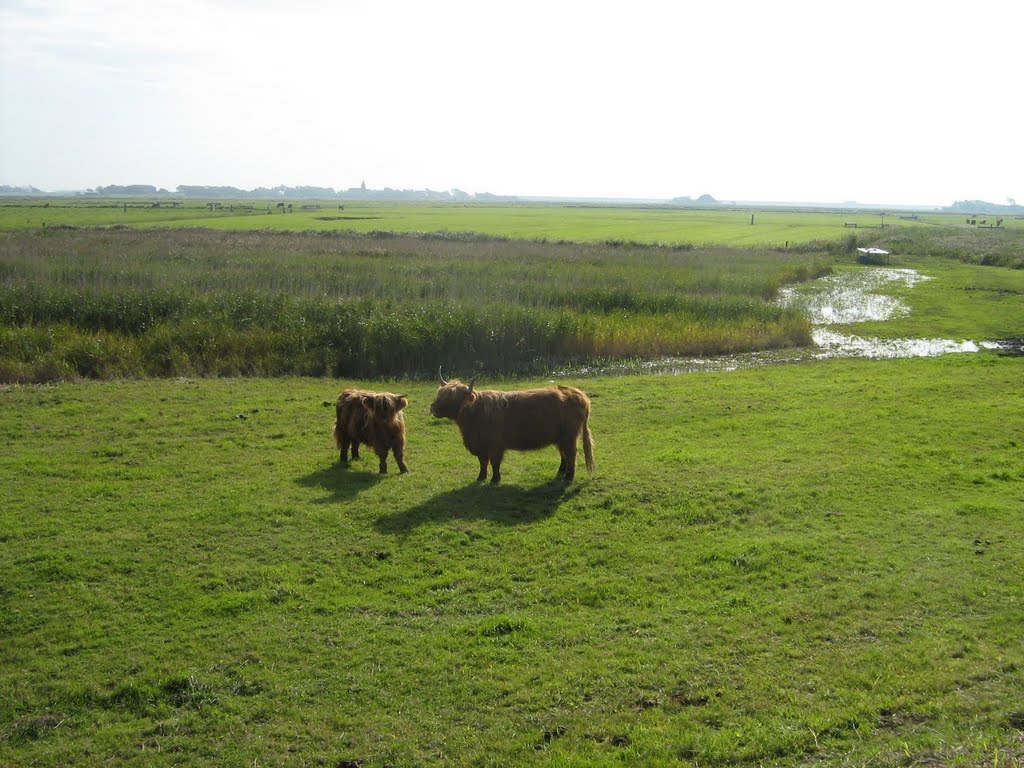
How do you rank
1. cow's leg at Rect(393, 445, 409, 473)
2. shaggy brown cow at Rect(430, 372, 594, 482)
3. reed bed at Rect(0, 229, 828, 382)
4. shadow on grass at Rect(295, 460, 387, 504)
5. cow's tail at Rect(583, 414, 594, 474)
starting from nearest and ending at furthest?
1. shadow on grass at Rect(295, 460, 387, 504)
2. shaggy brown cow at Rect(430, 372, 594, 482)
3. cow's tail at Rect(583, 414, 594, 474)
4. cow's leg at Rect(393, 445, 409, 473)
5. reed bed at Rect(0, 229, 828, 382)

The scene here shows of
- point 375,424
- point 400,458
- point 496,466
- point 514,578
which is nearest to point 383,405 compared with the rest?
point 375,424

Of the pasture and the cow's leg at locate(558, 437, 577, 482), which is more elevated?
the cow's leg at locate(558, 437, 577, 482)

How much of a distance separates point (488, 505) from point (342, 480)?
8.30ft

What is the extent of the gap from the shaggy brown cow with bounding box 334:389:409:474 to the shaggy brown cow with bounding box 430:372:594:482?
2.68 ft

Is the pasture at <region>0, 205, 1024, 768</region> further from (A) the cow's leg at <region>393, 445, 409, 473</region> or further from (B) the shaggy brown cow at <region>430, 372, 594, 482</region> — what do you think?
(B) the shaggy brown cow at <region>430, 372, 594, 482</region>

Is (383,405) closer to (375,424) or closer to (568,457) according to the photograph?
(375,424)

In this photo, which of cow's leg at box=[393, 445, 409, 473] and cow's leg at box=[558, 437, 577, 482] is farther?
cow's leg at box=[393, 445, 409, 473]

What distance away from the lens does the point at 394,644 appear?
741 centimetres

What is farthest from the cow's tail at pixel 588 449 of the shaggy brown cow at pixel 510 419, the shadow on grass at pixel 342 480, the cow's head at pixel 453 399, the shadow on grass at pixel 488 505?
the shadow on grass at pixel 342 480

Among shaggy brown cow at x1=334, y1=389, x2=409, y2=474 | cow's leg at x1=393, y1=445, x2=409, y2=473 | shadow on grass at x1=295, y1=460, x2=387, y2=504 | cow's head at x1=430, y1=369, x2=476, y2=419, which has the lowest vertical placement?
shadow on grass at x1=295, y1=460, x2=387, y2=504

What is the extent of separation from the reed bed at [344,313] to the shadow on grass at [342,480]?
907 centimetres

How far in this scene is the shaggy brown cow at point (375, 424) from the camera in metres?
12.5

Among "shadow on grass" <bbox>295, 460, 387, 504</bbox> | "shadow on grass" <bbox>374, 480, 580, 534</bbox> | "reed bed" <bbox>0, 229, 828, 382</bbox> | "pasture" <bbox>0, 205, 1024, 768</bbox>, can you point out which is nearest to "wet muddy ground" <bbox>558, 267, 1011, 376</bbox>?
"reed bed" <bbox>0, 229, 828, 382</bbox>

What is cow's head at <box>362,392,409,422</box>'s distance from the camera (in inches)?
489
